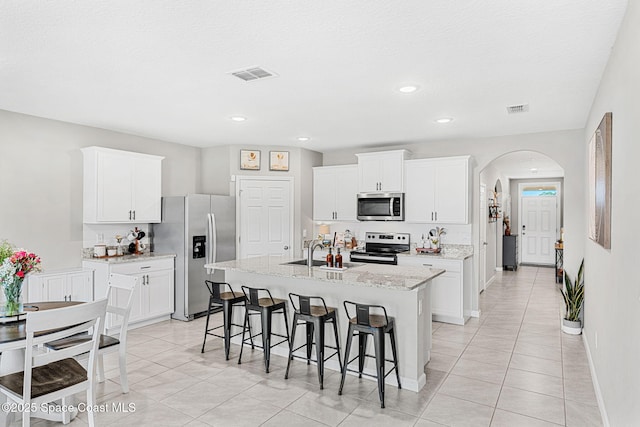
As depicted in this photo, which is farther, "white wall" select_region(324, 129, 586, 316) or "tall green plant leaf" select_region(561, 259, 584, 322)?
"white wall" select_region(324, 129, 586, 316)

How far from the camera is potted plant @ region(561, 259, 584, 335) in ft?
15.3

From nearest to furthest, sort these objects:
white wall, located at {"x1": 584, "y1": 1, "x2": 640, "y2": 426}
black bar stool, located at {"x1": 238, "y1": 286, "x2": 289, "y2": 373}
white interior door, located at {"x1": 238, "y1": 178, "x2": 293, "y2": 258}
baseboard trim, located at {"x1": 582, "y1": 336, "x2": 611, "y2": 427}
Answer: white wall, located at {"x1": 584, "y1": 1, "x2": 640, "y2": 426}, baseboard trim, located at {"x1": 582, "y1": 336, "x2": 611, "y2": 427}, black bar stool, located at {"x1": 238, "y1": 286, "x2": 289, "y2": 373}, white interior door, located at {"x1": 238, "y1": 178, "x2": 293, "y2": 258}

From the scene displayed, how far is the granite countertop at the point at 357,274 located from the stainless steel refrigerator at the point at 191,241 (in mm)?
1359

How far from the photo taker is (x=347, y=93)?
3.62m

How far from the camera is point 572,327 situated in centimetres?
473

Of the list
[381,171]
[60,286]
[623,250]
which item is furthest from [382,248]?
[60,286]

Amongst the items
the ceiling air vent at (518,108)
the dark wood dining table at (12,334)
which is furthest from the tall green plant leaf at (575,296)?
the dark wood dining table at (12,334)

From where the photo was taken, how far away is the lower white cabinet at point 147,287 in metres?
4.79

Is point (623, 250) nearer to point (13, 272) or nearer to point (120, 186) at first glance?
Result: point (13, 272)

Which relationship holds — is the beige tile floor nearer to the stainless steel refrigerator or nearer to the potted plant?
the potted plant

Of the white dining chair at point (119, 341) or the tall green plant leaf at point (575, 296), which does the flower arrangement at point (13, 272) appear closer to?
the white dining chair at point (119, 341)

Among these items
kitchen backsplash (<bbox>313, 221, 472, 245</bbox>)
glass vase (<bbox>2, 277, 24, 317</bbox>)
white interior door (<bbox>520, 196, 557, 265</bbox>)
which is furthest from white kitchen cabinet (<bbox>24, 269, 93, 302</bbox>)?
white interior door (<bbox>520, 196, 557, 265</bbox>)

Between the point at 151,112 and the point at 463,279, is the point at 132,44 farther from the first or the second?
the point at 463,279

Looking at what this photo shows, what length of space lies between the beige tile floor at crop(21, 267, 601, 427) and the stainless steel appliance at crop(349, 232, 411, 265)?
1.33m
